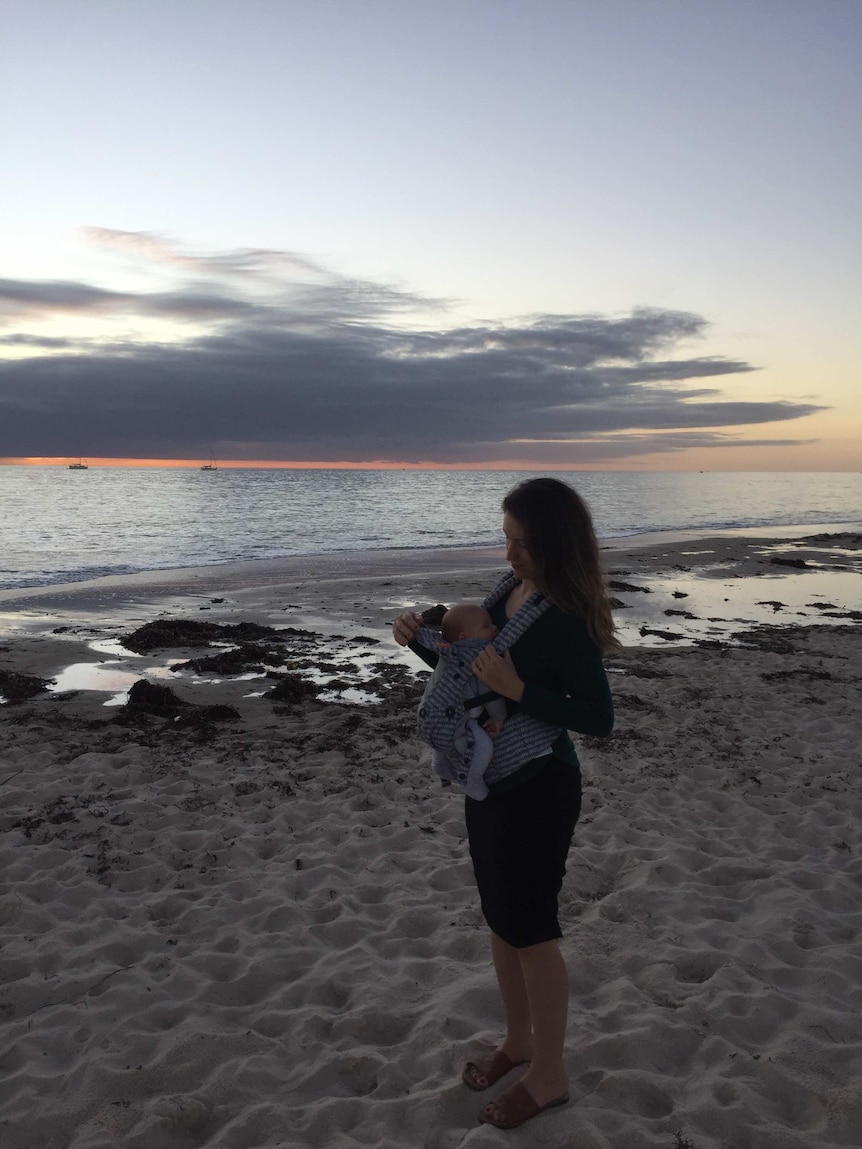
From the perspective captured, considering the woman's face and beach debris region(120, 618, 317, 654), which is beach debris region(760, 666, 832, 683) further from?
the woman's face

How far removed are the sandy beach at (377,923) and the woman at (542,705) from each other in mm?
788

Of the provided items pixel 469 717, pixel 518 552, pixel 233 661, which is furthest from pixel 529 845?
pixel 233 661

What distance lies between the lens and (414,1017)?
376cm

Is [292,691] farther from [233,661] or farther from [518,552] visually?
[518,552]

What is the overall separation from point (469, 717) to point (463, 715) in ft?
0.07

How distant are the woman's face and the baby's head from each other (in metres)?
0.21

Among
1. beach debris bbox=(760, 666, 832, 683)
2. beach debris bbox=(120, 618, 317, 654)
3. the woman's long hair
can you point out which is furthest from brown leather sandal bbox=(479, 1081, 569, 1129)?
beach debris bbox=(120, 618, 317, 654)

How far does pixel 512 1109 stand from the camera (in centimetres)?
300

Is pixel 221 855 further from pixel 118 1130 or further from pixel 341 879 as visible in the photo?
pixel 118 1130

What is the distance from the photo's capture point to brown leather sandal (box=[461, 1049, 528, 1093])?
3230mm

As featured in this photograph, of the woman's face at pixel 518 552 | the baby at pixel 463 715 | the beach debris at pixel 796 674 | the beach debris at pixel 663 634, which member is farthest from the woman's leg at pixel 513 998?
the beach debris at pixel 663 634

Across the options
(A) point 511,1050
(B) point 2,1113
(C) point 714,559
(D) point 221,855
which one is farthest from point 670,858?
(C) point 714,559

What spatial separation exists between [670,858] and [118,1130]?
12.1 feet

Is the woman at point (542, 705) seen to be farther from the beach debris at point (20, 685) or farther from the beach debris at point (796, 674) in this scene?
the beach debris at point (796, 674)
